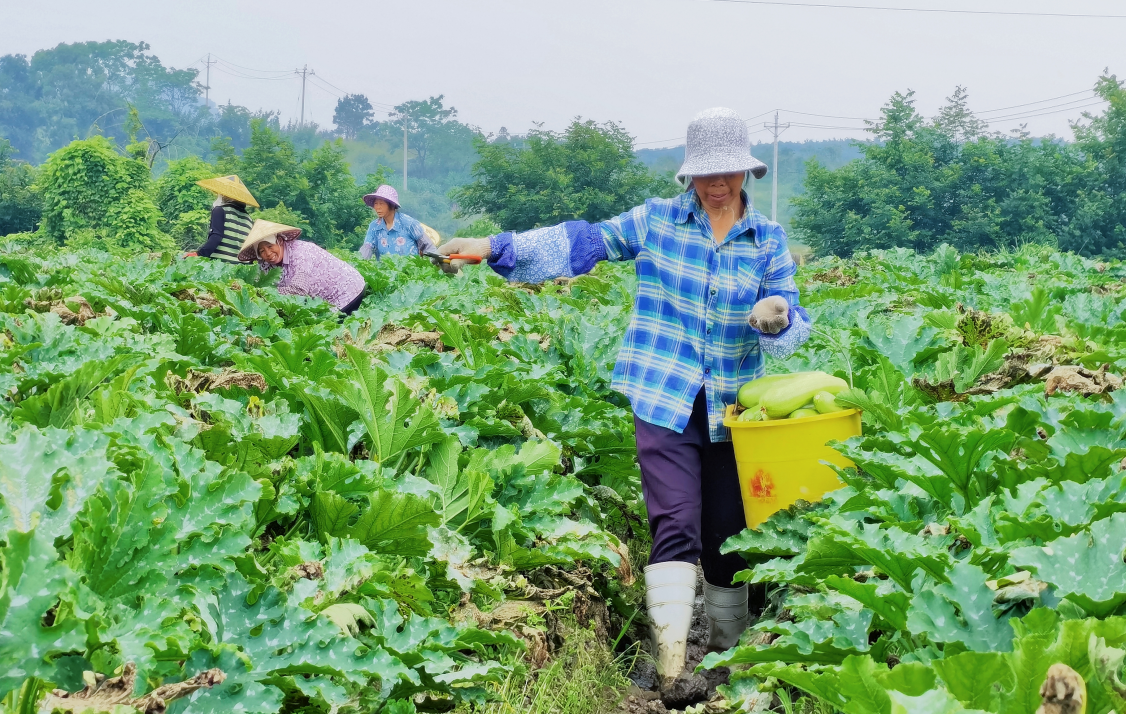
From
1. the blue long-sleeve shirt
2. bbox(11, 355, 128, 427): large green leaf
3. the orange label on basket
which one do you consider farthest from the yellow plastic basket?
the blue long-sleeve shirt

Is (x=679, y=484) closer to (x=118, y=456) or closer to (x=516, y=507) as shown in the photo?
(x=516, y=507)

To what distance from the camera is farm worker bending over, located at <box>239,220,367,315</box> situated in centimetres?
802

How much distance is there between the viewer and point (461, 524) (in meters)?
3.50

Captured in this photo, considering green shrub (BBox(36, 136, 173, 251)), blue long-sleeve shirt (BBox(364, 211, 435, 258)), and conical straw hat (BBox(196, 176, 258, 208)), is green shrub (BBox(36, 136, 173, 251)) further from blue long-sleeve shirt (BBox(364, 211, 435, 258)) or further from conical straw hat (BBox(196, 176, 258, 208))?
conical straw hat (BBox(196, 176, 258, 208))

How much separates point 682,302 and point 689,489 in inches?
29.5

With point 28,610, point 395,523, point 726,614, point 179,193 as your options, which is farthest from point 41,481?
point 179,193

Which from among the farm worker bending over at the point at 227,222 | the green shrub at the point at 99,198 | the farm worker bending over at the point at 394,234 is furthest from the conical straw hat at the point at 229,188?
the green shrub at the point at 99,198

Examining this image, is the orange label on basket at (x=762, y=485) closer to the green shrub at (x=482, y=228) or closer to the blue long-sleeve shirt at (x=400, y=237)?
the blue long-sleeve shirt at (x=400, y=237)

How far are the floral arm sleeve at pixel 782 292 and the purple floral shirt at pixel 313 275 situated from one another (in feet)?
15.4

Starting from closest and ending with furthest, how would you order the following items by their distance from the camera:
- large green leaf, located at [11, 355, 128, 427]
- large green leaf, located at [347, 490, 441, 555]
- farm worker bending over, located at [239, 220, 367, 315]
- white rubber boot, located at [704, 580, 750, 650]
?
large green leaf, located at [347, 490, 441, 555]
large green leaf, located at [11, 355, 128, 427]
white rubber boot, located at [704, 580, 750, 650]
farm worker bending over, located at [239, 220, 367, 315]

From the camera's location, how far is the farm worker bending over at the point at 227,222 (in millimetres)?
9977

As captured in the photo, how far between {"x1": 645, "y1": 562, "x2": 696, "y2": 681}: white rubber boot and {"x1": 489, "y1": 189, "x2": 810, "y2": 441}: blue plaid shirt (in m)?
0.57

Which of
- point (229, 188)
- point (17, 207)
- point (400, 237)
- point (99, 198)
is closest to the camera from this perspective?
point (229, 188)

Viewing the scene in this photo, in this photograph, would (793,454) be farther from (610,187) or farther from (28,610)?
(610,187)
